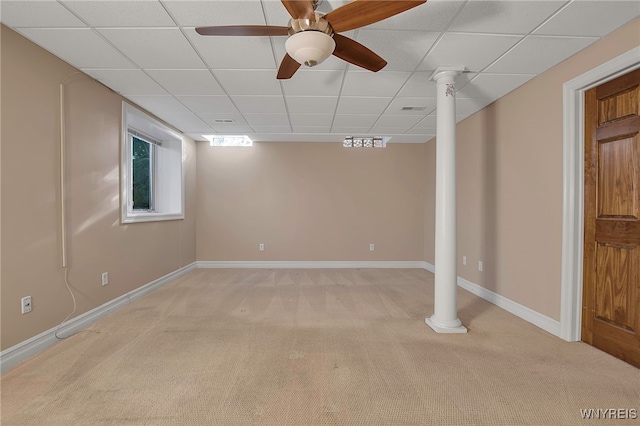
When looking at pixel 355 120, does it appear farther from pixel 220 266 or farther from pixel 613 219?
pixel 220 266

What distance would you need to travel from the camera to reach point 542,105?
275cm

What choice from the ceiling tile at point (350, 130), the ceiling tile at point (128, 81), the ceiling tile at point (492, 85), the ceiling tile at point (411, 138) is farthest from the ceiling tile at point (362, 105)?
the ceiling tile at point (128, 81)

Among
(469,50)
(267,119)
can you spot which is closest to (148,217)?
(267,119)

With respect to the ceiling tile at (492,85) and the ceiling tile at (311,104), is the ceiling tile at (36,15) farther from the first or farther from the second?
the ceiling tile at (492,85)

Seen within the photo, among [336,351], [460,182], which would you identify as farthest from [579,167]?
[336,351]

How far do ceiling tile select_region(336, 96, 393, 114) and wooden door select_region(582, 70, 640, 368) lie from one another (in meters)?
1.84

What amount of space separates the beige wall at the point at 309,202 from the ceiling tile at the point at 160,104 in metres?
1.71

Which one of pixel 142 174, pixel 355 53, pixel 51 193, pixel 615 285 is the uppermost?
pixel 355 53

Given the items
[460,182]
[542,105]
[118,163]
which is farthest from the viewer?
[460,182]

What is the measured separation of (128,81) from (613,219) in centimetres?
434

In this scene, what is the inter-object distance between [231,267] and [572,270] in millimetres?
4844

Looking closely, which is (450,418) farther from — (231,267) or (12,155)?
(231,267)

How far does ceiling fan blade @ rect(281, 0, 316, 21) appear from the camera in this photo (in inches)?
60.0

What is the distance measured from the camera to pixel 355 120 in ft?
13.8
